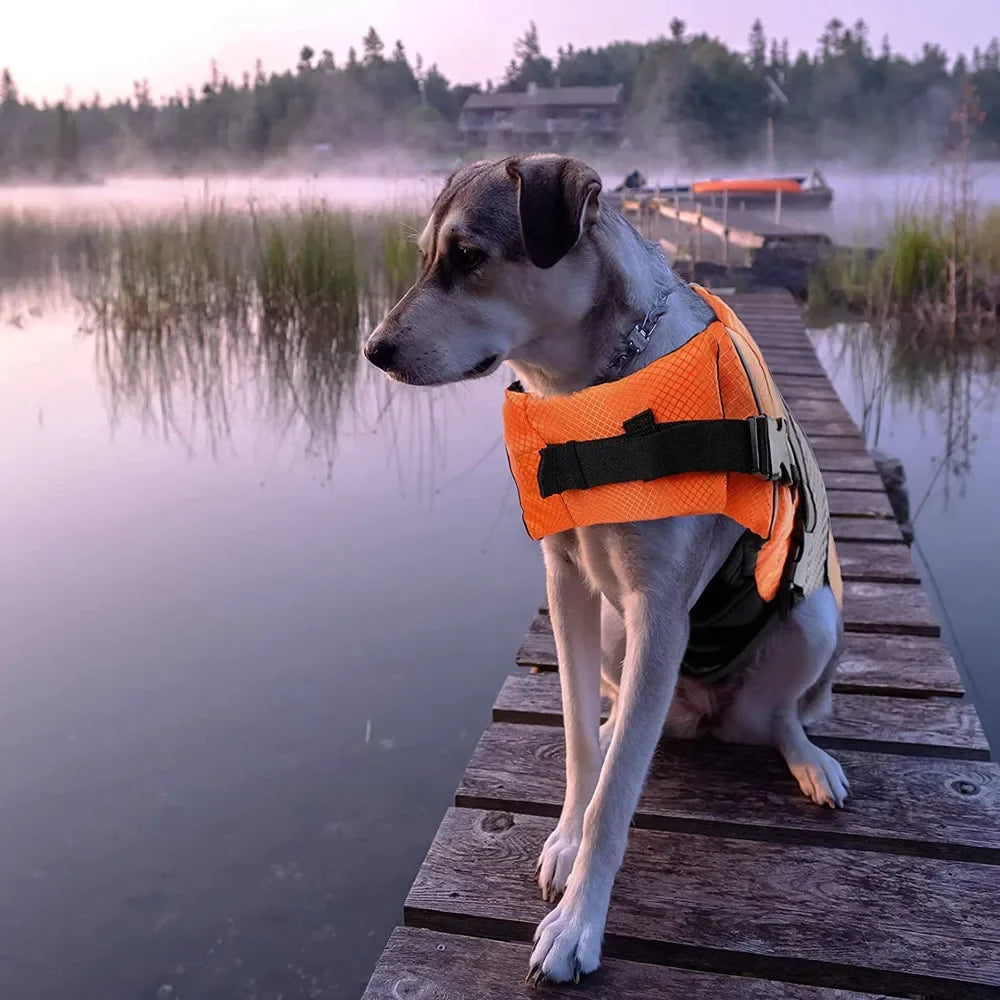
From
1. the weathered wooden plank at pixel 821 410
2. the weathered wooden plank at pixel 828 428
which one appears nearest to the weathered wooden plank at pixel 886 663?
the weathered wooden plank at pixel 828 428

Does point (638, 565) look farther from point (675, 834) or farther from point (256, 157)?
point (256, 157)

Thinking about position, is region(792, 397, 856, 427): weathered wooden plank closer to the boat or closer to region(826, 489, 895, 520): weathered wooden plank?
region(826, 489, 895, 520): weathered wooden plank

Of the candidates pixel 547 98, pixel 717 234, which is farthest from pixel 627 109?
pixel 717 234

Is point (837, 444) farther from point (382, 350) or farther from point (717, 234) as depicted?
point (717, 234)

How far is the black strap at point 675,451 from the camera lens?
6.26 ft

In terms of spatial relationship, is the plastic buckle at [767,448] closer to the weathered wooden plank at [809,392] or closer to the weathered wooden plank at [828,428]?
the weathered wooden plank at [828,428]

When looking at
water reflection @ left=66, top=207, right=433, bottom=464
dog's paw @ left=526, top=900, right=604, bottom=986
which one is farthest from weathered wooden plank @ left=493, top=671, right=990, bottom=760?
water reflection @ left=66, top=207, right=433, bottom=464

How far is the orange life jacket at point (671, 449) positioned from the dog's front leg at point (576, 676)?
0.42ft

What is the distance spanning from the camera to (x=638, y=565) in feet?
6.28

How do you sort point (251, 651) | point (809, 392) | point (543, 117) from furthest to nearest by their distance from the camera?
1. point (543, 117)
2. point (809, 392)
3. point (251, 651)

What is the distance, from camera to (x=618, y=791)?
1.85m

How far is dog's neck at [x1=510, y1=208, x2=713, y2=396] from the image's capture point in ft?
6.35

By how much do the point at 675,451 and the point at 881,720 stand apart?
3.81ft

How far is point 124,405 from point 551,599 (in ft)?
17.8
